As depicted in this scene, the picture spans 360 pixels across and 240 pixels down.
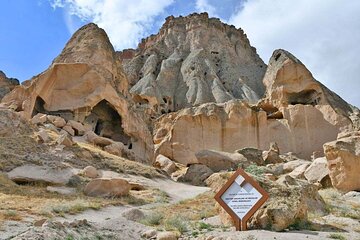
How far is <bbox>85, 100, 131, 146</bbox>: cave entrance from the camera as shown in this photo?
2953cm

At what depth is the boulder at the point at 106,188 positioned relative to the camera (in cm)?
1399

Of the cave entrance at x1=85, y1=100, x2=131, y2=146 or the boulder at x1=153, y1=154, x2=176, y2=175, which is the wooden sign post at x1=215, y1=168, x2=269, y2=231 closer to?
the boulder at x1=153, y1=154, x2=176, y2=175

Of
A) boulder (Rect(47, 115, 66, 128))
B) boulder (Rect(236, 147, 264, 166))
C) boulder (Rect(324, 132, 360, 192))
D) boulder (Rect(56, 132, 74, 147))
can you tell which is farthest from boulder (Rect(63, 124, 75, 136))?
boulder (Rect(324, 132, 360, 192))

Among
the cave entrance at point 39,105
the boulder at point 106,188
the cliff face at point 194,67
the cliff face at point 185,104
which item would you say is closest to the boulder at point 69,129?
the cliff face at point 185,104

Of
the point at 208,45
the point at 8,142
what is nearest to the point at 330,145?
the point at 8,142

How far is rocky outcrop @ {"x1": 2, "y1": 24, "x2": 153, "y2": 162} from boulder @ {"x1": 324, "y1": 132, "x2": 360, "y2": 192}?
45.9ft

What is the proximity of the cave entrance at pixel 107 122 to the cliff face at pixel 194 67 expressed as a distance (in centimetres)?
2377

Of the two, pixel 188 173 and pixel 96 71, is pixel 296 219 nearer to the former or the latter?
pixel 188 173

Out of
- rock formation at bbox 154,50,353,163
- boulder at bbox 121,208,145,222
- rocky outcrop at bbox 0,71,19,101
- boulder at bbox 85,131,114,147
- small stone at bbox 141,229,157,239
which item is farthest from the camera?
rocky outcrop at bbox 0,71,19,101

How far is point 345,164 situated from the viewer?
15.7m

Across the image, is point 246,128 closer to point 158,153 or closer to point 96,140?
point 158,153

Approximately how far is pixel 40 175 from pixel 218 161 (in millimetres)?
14668

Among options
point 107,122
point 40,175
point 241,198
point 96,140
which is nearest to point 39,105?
point 107,122

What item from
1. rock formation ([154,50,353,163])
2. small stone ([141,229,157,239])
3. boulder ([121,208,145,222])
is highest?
rock formation ([154,50,353,163])
